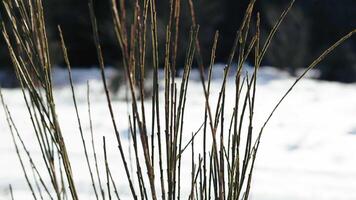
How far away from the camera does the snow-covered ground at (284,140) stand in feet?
8.92

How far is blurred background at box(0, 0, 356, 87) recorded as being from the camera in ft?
30.9

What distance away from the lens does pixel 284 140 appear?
4.00 metres

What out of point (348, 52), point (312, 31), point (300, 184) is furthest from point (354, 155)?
point (312, 31)

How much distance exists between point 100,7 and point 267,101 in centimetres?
465

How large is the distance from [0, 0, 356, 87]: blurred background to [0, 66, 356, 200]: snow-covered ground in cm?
217

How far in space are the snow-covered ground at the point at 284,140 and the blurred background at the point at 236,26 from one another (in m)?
2.17

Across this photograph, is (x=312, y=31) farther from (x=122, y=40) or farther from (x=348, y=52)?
(x=122, y=40)

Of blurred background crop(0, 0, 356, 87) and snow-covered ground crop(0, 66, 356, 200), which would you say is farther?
blurred background crop(0, 0, 356, 87)

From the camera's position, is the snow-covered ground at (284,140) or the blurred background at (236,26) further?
the blurred background at (236,26)

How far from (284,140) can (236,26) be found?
6.85 meters

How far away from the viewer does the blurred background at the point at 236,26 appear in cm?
943

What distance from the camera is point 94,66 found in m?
10.6

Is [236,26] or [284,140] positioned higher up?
[284,140]

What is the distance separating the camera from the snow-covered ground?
272cm
